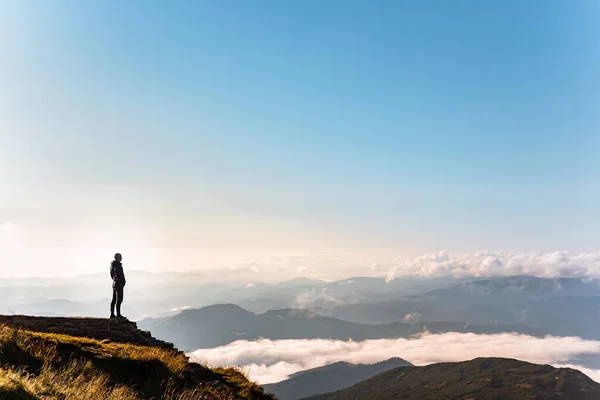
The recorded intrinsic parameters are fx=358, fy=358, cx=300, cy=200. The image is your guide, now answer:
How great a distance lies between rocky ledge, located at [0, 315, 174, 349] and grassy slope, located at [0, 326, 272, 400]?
328 cm

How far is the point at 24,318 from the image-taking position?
20.6 m

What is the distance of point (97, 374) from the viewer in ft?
37.8

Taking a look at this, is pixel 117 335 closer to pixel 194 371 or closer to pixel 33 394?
pixel 194 371

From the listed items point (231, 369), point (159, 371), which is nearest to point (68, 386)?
point (159, 371)

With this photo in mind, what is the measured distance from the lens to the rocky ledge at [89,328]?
18.9m

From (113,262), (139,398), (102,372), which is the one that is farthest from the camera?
(113,262)

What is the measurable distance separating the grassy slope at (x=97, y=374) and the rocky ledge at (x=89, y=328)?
3.28m

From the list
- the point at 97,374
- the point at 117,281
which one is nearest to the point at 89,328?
the point at 117,281

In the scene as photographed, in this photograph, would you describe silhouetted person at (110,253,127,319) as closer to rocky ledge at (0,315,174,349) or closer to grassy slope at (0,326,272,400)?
rocky ledge at (0,315,174,349)

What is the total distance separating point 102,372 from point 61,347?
2886 millimetres

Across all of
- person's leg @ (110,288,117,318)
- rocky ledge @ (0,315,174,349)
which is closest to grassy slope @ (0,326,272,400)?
rocky ledge @ (0,315,174,349)

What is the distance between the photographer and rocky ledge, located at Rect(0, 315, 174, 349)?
62.0 feet

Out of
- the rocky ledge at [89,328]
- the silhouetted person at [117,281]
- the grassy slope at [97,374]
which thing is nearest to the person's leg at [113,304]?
the silhouetted person at [117,281]

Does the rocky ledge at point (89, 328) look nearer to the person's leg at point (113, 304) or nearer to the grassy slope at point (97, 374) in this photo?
the person's leg at point (113, 304)
